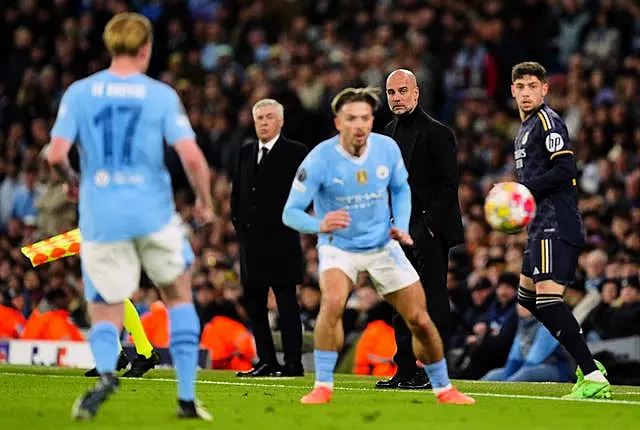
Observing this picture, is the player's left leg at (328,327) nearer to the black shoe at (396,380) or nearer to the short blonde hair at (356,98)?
the short blonde hair at (356,98)

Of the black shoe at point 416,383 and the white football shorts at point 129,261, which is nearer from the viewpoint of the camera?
the white football shorts at point 129,261

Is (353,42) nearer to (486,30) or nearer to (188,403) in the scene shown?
(486,30)

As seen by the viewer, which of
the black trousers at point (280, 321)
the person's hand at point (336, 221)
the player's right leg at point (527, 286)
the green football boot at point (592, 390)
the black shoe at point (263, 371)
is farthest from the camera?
the black trousers at point (280, 321)

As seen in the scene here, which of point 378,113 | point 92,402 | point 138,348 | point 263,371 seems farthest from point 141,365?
point 378,113

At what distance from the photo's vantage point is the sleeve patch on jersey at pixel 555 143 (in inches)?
420

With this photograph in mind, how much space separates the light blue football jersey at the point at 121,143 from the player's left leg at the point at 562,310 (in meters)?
3.43

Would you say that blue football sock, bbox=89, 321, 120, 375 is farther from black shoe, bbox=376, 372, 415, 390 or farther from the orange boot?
black shoe, bbox=376, 372, 415, 390

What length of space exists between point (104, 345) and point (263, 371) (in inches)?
194

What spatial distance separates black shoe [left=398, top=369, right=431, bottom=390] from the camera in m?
11.6

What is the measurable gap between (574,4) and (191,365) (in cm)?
1443

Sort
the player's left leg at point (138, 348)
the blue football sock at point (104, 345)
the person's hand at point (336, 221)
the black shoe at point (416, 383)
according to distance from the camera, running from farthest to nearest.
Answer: the player's left leg at point (138, 348) → the black shoe at point (416, 383) → the person's hand at point (336, 221) → the blue football sock at point (104, 345)

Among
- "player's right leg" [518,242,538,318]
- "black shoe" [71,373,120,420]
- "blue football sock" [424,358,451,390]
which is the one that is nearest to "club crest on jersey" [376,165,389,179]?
"blue football sock" [424,358,451,390]

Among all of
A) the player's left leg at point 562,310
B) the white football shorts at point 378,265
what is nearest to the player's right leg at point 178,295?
the white football shorts at point 378,265

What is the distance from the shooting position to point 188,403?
8219 millimetres
